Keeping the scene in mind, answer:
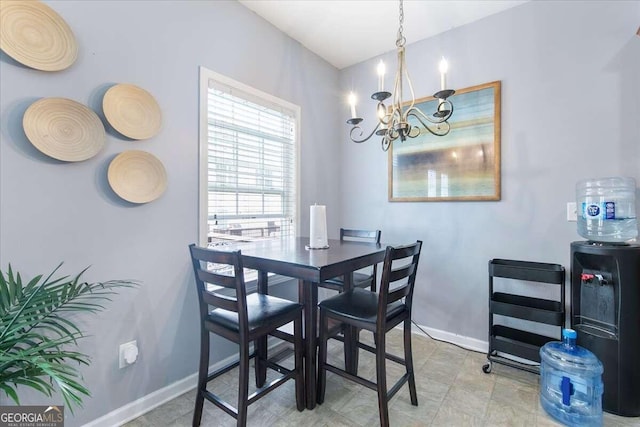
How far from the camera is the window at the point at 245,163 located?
2.14 metres

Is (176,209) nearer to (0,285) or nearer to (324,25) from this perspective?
(0,285)

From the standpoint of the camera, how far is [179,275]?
1.95 meters

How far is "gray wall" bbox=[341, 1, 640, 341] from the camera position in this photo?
6.58 ft

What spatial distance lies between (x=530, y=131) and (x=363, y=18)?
63.2 inches

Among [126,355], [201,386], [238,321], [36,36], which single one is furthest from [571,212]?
[36,36]

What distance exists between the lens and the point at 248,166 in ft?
7.99

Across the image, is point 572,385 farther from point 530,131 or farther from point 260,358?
point 260,358

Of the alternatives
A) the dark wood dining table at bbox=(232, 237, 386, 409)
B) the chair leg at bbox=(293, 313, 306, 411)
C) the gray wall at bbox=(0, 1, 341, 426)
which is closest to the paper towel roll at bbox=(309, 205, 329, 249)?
the dark wood dining table at bbox=(232, 237, 386, 409)

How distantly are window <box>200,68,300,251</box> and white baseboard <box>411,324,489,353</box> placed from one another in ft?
5.09

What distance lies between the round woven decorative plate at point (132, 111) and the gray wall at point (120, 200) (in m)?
0.06

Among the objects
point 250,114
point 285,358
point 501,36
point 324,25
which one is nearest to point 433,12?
point 501,36

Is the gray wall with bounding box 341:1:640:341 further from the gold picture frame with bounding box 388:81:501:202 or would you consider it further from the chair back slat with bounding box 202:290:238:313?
the chair back slat with bounding box 202:290:238:313

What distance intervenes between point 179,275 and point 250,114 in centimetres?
135

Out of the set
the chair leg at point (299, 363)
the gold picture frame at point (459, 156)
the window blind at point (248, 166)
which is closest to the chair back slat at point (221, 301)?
the chair leg at point (299, 363)
